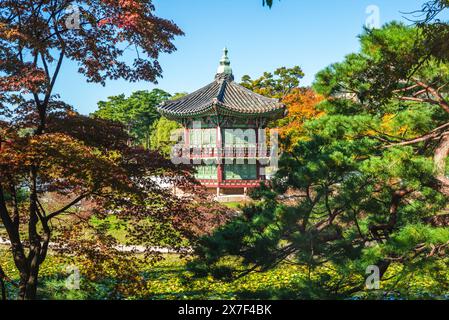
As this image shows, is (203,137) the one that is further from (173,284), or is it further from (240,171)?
(173,284)

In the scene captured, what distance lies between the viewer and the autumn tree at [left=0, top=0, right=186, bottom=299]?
354cm

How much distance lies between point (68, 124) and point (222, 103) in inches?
439

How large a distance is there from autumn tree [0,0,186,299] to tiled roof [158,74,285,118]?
34.4 feet

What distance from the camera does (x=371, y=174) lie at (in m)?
4.04

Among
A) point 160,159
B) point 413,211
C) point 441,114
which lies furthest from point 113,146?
point 441,114

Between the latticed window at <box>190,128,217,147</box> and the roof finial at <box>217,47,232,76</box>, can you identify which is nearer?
the latticed window at <box>190,128,217,147</box>

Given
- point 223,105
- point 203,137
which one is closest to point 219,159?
point 203,137

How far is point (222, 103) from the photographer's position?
50.1 feet

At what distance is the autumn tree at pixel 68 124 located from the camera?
3541mm

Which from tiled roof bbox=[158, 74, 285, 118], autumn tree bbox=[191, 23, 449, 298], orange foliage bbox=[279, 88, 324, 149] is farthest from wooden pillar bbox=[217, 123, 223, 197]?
autumn tree bbox=[191, 23, 449, 298]

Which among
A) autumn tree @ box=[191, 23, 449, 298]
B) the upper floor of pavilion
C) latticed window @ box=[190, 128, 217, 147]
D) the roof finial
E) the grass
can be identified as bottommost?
the grass

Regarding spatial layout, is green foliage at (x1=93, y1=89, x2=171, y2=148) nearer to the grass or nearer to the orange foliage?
the orange foliage

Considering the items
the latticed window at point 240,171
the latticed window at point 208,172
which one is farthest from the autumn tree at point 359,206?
the latticed window at point 208,172

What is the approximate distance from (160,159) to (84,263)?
1.42 metres
